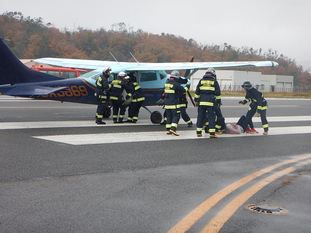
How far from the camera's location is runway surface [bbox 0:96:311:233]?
18.0ft

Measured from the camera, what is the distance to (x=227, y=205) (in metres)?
6.34

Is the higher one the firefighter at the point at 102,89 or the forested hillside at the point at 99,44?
the forested hillside at the point at 99,44

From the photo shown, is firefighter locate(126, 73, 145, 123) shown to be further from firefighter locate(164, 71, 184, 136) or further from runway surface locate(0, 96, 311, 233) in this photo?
runway surface locate(0, 96, 311, 233)

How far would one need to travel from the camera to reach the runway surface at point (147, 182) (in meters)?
5.48

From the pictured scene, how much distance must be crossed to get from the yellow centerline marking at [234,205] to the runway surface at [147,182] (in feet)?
0.04

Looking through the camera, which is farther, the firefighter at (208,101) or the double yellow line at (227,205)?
the firefighter at (208,101)

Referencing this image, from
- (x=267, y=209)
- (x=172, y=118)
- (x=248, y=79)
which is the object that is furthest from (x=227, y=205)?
(x=248, y=79)

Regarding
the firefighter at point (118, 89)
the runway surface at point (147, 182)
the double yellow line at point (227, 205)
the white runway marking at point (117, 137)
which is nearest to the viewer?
the double yellow line at point (227, 205)

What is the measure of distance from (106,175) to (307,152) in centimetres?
593

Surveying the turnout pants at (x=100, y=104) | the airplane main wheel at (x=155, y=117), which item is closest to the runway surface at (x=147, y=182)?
the turnout pants at (x=100, y=104)

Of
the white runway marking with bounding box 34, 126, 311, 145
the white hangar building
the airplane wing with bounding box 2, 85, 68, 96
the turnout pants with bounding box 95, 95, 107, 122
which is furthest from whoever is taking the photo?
the white hangar building

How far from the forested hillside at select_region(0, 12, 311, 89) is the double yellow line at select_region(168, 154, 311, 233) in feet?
303

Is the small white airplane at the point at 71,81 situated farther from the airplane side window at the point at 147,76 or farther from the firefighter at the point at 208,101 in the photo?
the firefighter at the point at 208,101

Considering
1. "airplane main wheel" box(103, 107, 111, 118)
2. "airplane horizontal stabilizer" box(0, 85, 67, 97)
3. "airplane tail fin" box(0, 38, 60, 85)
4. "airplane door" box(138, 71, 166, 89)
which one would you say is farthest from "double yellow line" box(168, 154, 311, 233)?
"airplane main wheel" box(103, 107, 111, 118)
